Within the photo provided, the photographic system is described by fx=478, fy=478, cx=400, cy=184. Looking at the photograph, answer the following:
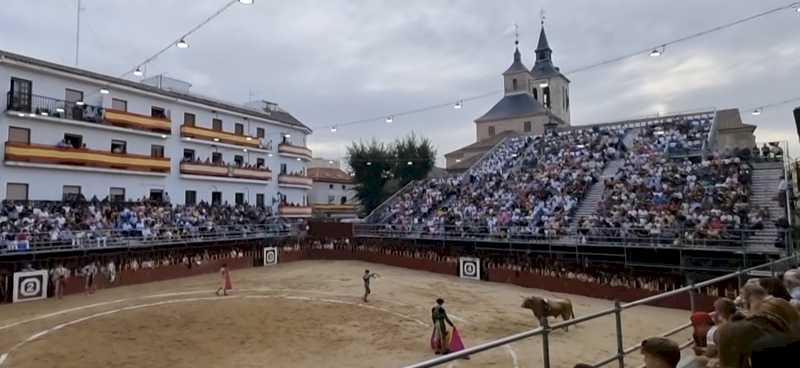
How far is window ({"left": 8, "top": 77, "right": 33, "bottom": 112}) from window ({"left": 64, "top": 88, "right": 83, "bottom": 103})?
2.09m

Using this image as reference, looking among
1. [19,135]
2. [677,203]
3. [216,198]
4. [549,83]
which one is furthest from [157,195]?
[549,83]

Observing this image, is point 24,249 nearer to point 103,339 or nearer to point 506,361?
point 103,339

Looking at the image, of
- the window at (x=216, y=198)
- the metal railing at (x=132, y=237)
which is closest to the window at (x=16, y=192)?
the metal railing at (x=132, y=237)

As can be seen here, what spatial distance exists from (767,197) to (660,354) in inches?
1019

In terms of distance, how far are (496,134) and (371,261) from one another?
129ft

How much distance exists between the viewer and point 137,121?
3291cm

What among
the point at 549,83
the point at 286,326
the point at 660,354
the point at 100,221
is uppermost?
the point at 549,83

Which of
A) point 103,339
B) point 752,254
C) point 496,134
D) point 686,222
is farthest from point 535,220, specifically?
point 496,134

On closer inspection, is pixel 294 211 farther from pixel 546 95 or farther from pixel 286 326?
pixel 546 95

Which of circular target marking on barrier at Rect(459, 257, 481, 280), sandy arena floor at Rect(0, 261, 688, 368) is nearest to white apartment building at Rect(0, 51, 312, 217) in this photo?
→ sandy arena floor at Rect(0, 261, 688, 368)

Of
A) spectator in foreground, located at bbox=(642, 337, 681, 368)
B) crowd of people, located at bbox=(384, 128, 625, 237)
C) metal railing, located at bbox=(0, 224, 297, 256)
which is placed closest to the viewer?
spectator in foreground, located at bbox=(642, 337, 681, 368)

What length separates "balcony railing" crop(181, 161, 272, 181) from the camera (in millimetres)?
36344

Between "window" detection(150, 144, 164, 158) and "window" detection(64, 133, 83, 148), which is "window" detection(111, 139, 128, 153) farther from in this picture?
"window" detection(64, 133, 83, 148)

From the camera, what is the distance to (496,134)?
6838cm
